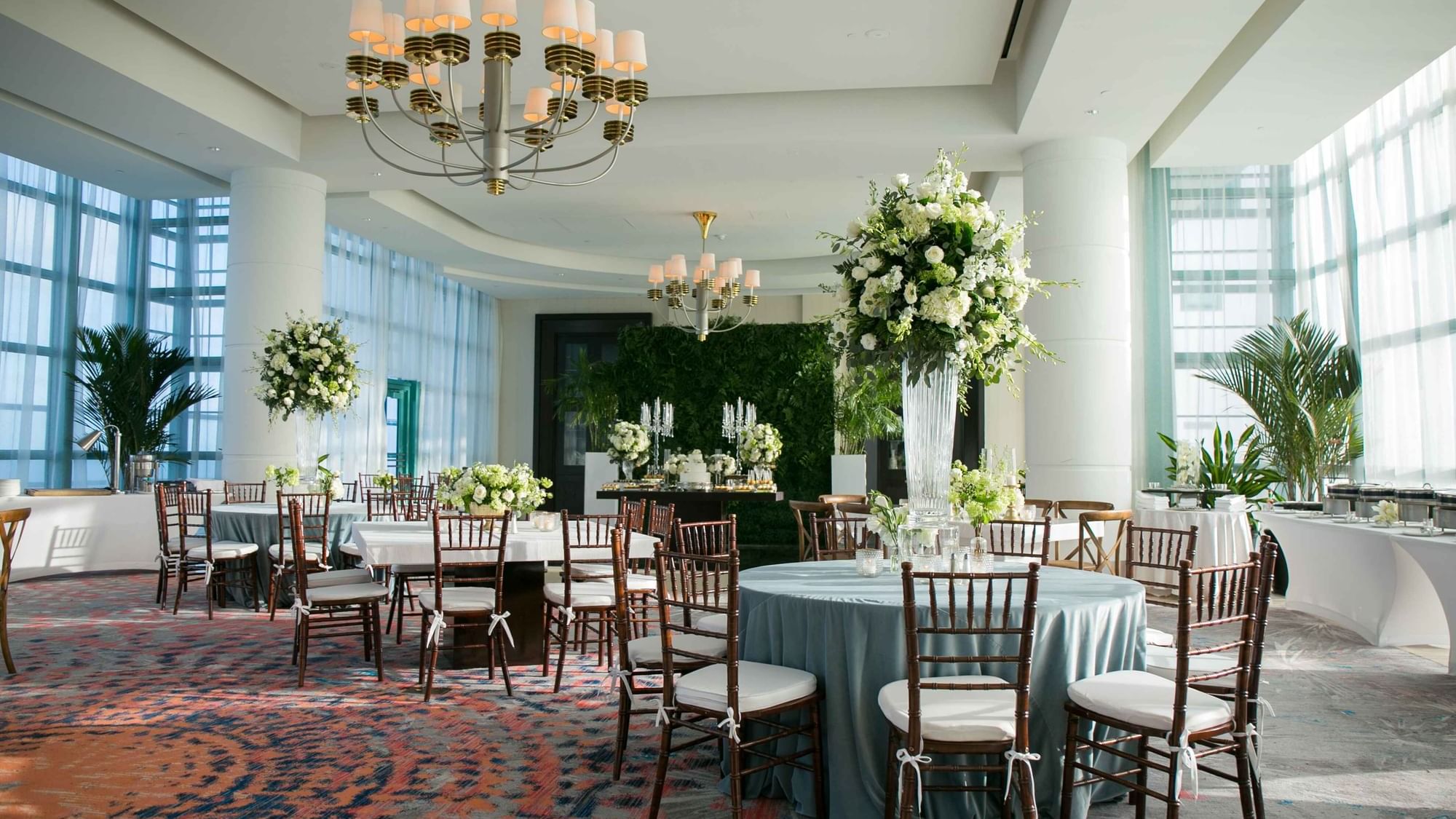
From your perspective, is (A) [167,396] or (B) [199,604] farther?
(A) [167,396]

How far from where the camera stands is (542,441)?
649 inches

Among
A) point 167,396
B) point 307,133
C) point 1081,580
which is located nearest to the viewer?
point 1081,580

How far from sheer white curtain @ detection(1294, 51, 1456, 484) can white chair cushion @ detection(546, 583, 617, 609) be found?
659 centimetres

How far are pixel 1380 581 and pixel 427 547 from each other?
6.09m

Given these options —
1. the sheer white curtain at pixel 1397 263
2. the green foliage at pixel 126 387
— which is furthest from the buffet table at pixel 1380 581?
the green foliage at pixel 126 387

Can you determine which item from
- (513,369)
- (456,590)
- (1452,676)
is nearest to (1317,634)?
(1452,676)

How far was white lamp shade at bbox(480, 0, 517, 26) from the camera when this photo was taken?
4145mm

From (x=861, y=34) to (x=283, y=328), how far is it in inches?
233

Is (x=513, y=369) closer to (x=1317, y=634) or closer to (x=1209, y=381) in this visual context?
(x=1209, y=381)

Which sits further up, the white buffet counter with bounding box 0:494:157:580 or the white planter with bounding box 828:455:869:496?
the white planter with bounding box 828:455:869:496

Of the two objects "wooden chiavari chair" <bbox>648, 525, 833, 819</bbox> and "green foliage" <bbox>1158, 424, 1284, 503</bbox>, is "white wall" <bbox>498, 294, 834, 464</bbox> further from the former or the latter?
"wooden chiavari chair" <bbox>648, 525, 833, 819</bbox>

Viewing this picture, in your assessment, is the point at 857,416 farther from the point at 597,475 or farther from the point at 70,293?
the point at 70,293

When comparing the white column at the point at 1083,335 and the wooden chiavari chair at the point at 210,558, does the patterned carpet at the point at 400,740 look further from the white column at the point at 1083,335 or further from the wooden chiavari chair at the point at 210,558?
the white column at the point at 1083,335

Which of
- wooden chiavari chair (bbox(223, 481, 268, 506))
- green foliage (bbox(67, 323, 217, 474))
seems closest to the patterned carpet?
wooden chiavari chair (bbox(223, 481, 268, 506))
